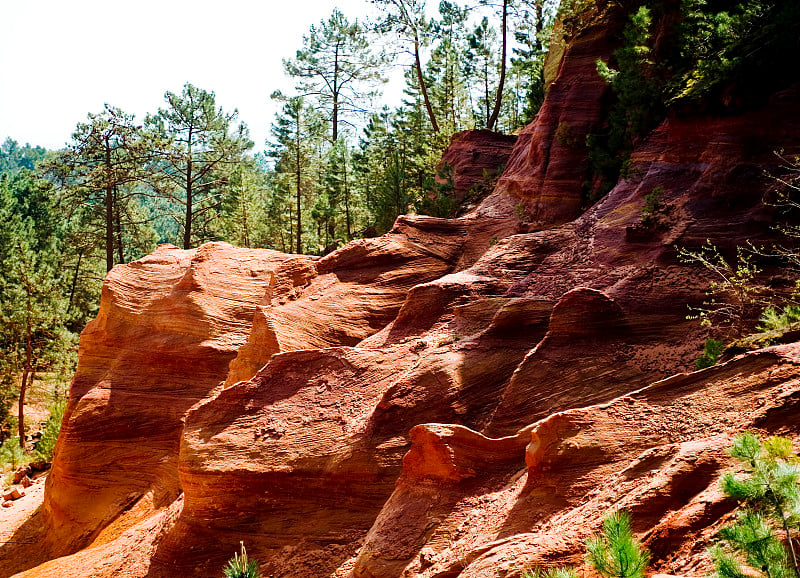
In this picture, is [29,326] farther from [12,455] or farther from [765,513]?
[765,513]

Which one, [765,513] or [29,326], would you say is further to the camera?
[29,326]

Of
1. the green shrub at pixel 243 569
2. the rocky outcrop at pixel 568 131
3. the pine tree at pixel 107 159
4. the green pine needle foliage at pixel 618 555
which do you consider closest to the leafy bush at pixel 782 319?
the green pine needle foliage at pixel 618 555

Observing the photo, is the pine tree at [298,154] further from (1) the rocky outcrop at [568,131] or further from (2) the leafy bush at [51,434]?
(1) the rocky outcrop at [568,131]

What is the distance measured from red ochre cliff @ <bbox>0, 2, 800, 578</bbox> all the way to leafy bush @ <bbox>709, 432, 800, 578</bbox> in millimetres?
1038

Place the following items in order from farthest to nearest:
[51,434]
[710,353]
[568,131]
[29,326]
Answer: [29,326]
[51,434]
[568,131]
[710,353]

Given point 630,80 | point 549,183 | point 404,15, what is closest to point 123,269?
point 549,183

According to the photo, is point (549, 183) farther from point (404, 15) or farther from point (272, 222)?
point (272, 222)

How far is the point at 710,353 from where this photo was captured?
9.41m

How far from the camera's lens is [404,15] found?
35719mm

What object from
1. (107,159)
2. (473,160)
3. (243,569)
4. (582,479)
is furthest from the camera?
(107,159)

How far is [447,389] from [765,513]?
731 cm

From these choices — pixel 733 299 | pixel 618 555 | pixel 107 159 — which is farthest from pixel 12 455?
pixel 618 555

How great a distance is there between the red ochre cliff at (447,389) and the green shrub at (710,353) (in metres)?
0.79

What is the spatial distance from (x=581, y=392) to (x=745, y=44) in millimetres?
7282
